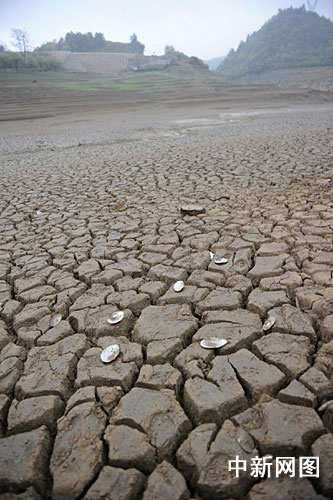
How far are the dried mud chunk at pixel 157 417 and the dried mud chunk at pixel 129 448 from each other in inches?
0.9

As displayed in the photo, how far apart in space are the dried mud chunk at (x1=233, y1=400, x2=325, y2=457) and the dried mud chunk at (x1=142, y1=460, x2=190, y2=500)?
29 centimetres

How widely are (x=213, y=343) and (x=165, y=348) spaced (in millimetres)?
239

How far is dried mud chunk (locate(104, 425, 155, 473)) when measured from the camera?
107 centimetres

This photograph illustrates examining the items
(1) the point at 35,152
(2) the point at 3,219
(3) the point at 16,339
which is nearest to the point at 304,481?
(3) the point at 16,339

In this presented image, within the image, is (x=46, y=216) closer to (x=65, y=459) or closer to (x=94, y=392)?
(x=94, y=392)

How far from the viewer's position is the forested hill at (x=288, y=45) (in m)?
58.5

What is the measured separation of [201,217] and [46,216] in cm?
172

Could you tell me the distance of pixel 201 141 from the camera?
756 cm

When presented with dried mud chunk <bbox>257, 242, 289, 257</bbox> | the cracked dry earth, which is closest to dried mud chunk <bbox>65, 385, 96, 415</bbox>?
the cracked dry earth

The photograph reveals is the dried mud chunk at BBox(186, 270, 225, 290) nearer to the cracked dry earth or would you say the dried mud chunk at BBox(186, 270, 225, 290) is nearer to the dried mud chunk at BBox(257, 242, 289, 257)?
the cracked dry earth

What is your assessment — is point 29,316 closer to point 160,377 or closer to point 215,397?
point 160,377

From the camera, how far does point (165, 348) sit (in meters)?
1.53

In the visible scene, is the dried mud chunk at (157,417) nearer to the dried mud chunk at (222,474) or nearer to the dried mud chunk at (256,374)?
the dried mud chunk at (222,474)

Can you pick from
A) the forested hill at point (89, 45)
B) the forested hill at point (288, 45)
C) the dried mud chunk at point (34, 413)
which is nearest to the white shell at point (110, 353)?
the dried mud chunk at point (34, 413)
